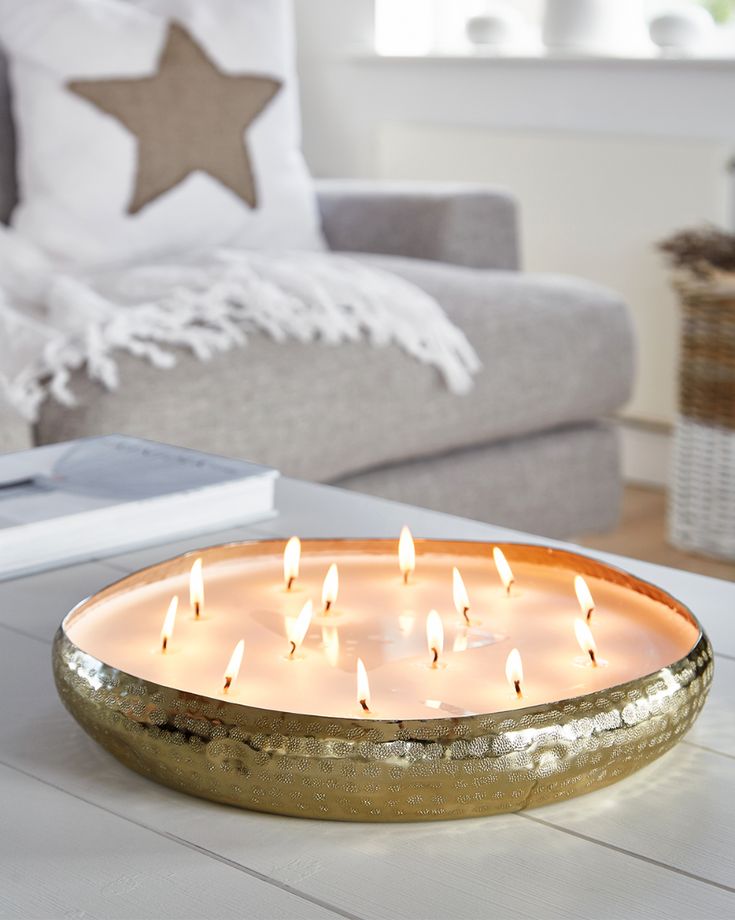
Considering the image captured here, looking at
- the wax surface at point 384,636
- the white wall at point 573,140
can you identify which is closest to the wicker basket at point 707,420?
the white wall at point 573,140

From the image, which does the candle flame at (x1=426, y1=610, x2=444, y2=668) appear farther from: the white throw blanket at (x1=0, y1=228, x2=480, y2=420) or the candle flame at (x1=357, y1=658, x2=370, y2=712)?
the white throw blanket at (x1=0, y1=228, x2=480, y2=420)

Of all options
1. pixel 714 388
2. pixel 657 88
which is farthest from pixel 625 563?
pixel 657 88

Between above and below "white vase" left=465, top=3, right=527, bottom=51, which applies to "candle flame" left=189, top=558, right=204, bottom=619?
below

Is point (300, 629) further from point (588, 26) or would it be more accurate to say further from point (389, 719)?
point (588, 26)

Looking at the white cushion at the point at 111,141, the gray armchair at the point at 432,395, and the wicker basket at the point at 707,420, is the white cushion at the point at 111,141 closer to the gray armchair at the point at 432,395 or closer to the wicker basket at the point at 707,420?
the gray armchair at the point at 432,395

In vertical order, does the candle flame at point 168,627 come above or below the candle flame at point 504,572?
above

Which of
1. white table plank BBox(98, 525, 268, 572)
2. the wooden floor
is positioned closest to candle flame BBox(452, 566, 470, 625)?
white table plank BBox(98, 525, 268, 572)

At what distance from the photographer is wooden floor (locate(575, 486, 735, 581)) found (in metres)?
2.25

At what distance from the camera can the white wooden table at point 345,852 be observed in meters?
0.47

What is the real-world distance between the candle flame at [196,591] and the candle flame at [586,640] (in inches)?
7.2

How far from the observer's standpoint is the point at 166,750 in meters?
0.53

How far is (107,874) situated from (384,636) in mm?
192

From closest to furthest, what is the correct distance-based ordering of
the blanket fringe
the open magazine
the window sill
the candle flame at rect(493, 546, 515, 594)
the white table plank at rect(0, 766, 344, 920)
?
the white table plank at rect(0, 766, 344, 920) → the candle flame at rect(493, 546, 515, 594) → the open magazine → the blanket fringe → the window sill

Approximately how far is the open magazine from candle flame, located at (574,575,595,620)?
331 mm
